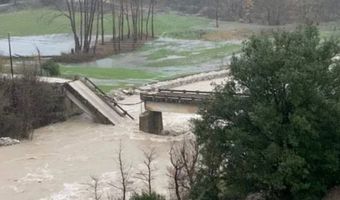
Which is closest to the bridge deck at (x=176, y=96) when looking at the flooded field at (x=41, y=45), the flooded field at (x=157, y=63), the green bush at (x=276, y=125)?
the flooded field at (x=157, y=63)

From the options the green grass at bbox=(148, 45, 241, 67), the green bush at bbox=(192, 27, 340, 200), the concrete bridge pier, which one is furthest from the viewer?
the green grass at bbox=(148, 45, 241, 67)

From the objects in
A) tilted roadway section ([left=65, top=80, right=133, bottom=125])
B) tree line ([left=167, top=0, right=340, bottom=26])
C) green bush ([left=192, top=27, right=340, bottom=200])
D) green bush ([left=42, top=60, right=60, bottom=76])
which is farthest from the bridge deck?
tree line ([left=167, top=0, right=340, bottom=26])

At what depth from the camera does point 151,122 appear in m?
45.9

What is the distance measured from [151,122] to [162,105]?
4.92ft

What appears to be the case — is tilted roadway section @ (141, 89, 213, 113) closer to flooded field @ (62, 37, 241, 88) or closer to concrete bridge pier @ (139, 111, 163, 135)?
concrete bridge pier @ (139, 111, 163, 135)

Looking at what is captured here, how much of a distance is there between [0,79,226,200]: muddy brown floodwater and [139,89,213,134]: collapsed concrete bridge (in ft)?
3.12

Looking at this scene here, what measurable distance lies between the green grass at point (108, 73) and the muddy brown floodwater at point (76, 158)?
13004mm

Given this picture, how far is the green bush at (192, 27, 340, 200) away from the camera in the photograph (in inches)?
941

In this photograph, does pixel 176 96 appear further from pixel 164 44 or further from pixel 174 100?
pixel 164 44

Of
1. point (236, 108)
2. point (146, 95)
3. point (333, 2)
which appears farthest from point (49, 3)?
point (236, 108)

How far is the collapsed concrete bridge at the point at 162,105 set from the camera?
43.9 m

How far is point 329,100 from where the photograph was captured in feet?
80.8

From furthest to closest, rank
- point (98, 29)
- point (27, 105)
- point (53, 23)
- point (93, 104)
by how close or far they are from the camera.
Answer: point (53, 23) < point (98, 29) < point (93, 104) < point (27, 105)

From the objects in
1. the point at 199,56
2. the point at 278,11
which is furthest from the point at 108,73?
the point at 278,11
